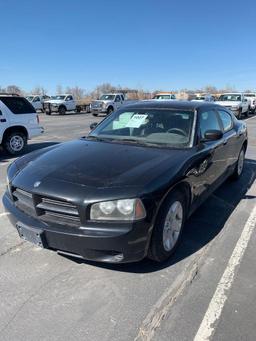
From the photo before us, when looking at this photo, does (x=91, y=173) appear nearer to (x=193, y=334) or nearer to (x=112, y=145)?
(x=112, y=145)

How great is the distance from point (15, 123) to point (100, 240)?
7.85 m

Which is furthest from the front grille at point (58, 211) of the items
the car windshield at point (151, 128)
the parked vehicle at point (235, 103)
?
the parked vehicle at point (235, 103)

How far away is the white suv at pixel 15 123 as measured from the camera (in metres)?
9.73

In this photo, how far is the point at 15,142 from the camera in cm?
1006

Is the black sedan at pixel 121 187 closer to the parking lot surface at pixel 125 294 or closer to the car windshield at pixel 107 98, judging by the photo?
the parking lot surface at pixel 125 294

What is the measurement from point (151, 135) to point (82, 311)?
2.39 metres

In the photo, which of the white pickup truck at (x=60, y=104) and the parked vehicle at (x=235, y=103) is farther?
the white pickup truck at (x=60, y=104)

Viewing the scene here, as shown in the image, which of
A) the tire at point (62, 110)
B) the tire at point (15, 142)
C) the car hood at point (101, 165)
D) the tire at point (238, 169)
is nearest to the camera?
the car hood at point (101, 165)

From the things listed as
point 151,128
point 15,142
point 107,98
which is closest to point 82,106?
point 107,98

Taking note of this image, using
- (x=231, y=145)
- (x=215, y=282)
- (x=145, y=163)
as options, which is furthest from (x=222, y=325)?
(x=231, y=145)

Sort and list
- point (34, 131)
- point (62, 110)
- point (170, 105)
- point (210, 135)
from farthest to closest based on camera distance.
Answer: point (62, 110) → point (34, 131) → point (170, 105) → point (210, 135)

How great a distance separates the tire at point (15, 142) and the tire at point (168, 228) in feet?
24.2

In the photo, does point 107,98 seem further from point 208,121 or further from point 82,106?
point 208,121

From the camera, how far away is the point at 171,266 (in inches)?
139
